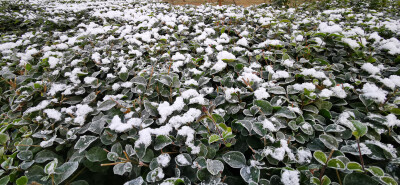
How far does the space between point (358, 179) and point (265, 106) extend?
1.65ft

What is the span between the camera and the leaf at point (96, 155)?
3.14 ft

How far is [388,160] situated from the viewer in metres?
0.87

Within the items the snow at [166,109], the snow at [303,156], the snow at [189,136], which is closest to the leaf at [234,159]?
the snow at [189,136]

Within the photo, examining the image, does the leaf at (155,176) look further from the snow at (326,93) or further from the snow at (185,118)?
the snow at (326,93)

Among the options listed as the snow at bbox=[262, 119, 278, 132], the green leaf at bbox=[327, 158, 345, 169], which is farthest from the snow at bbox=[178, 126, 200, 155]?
the green leaf at bbox=[327, 158, 345, 169]

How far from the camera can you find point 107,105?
1205 mm

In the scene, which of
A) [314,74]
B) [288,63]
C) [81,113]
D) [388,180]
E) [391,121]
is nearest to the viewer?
[388,180]

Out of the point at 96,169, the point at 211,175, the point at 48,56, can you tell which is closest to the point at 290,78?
the point at 211,175

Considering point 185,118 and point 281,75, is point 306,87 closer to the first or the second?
point 281,75

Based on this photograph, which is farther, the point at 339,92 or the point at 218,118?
the point at 339,92

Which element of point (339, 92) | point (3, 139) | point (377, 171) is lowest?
point (3, 139)

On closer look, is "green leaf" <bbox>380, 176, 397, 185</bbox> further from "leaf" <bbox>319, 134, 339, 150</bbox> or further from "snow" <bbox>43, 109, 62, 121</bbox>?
"snow" <bbox>43, 109, 62, 121</bbox>

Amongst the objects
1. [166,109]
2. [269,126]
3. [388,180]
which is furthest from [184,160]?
[388,180]

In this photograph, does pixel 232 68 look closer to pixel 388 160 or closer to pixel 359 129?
pixel 359 129
